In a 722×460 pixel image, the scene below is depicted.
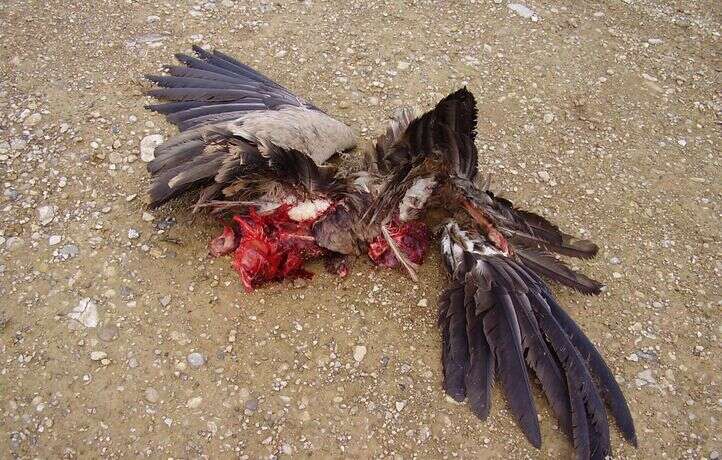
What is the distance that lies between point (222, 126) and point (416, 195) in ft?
3.85

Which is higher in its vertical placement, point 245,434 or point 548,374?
point 548,374

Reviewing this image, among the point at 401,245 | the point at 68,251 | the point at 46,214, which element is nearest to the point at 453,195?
the point at 401,245

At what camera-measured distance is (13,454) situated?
9.41ft

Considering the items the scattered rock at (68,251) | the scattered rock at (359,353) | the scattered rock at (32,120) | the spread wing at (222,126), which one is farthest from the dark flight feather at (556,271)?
the scattered rock at (32,120)

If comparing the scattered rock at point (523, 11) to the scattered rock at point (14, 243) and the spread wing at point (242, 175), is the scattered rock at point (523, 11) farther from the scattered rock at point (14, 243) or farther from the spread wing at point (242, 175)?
the scattered rock at point (14, 243)

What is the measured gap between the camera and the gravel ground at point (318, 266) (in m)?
3.10

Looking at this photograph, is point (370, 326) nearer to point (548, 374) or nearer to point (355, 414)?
point (355, 414)

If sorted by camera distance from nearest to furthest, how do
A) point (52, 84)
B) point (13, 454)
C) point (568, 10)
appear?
point (13, 454), point (52, 84), point (568, 10)

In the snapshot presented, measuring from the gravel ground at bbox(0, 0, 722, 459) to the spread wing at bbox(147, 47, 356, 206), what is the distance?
343 mm

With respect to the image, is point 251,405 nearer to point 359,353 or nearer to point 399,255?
point 359,353

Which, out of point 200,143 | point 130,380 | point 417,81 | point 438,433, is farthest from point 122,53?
point 438,433

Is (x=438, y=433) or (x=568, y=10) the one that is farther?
(x=568, y=10)

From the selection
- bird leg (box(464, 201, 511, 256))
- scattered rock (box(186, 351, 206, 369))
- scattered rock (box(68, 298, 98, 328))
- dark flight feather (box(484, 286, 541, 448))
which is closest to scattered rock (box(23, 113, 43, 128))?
scattered rock (box(68, 298, 98, 328))

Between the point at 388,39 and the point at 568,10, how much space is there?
185 centimetres
